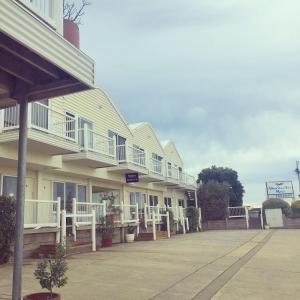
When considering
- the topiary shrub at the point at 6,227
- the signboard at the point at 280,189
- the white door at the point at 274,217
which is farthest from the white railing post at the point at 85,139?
the signboard at the point at 280,189

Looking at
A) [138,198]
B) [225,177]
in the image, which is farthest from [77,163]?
[225,177]

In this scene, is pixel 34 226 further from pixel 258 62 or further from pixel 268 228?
pixel 268 228

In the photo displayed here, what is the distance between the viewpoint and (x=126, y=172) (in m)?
21.1

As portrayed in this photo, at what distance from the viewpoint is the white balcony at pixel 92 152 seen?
16203 mm

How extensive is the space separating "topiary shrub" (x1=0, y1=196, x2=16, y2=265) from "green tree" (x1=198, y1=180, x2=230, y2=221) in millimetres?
23999

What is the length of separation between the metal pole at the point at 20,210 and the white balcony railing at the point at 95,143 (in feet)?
35.3

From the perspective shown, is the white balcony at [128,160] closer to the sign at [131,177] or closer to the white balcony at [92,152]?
the sign at [131,177]

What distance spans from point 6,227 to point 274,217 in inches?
1003

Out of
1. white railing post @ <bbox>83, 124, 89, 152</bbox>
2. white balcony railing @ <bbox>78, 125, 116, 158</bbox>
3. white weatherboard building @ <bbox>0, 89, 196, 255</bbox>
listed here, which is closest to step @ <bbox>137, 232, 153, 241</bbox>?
white weatherboard building @ <bbox>0, 89, 196, 255</bbox>

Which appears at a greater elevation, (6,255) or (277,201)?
(277,201)

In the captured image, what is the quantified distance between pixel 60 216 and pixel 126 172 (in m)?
7.96

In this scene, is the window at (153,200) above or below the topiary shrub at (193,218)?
above

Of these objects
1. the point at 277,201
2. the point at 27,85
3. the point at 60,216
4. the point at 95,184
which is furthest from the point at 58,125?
the point at 277,201

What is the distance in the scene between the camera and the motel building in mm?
4945
